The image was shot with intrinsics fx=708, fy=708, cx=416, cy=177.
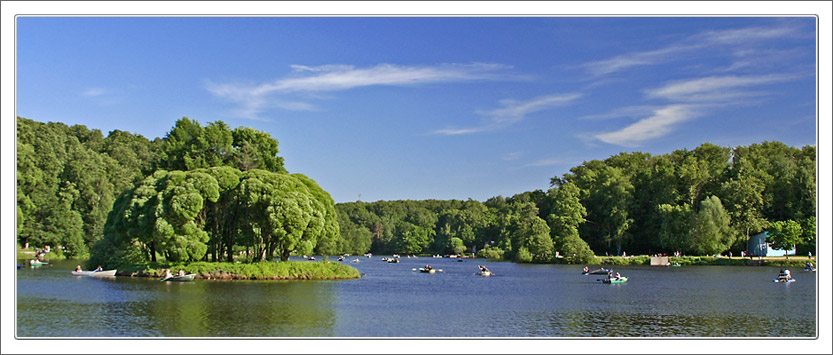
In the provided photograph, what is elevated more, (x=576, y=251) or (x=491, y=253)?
(x=576, y=251)

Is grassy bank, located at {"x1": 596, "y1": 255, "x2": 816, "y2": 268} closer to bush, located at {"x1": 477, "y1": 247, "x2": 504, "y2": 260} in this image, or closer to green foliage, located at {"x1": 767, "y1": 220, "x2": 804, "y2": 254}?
green foliage, located at {"x1": 767, "y1": 220, "x2": 804, "y2": 254}

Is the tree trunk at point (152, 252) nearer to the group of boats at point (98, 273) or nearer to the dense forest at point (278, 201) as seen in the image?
the dense forest at point (278, 201)

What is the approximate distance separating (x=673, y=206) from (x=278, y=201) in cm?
7040

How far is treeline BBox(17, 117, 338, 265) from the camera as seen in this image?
50031mm

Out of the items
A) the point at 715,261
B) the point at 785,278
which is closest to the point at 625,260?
the point at 715,261

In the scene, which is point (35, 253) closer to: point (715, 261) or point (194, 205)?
point (194, 205)

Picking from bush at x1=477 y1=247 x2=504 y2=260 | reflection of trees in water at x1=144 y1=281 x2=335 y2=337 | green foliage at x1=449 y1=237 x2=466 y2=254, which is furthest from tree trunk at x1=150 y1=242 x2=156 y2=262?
green foliage at x1=449 y1=237 x2=466 y2=254

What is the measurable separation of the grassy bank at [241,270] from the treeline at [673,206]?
2161 inches

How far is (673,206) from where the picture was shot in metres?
103

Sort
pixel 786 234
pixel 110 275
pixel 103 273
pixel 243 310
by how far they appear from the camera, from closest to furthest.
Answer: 1. pixel 243 310
2. pixel 110 275
3. pixel 103 273
4. pixel 786 234

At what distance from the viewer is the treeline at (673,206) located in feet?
306

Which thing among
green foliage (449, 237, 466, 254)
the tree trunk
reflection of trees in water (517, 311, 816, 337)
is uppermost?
the tree trunk

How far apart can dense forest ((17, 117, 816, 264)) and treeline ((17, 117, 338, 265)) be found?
12 centimetres

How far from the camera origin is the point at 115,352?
67.9ft
